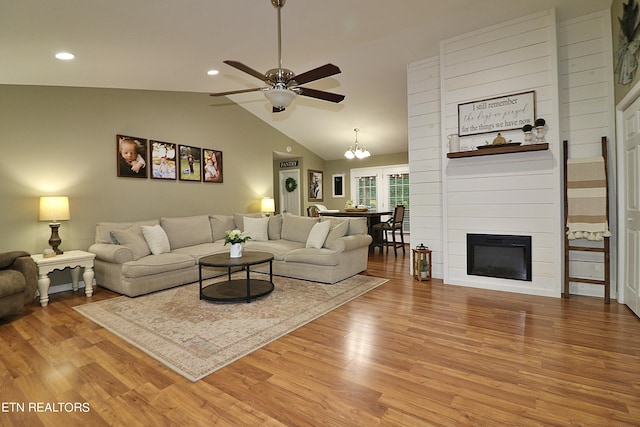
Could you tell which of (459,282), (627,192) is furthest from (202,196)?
(627,192)

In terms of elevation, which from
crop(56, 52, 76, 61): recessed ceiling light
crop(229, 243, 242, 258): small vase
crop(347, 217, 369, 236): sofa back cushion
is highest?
crop(56, 52, 76, 61): recessed ceiling light

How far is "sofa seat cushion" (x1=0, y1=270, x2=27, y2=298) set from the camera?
305 cm

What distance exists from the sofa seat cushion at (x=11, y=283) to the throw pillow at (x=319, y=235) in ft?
10.9

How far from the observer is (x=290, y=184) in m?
9.44

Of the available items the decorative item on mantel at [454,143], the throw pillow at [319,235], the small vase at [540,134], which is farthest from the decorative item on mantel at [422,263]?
the small vase at [540,134]

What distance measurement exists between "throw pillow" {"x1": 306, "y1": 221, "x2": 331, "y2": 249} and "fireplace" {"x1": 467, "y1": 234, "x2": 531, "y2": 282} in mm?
1981

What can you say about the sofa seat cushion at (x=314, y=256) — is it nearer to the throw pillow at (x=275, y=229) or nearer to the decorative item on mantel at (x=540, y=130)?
the throw pillow at (x=275, y=229)

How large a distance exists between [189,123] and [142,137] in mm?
943

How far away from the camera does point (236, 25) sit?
3227 mm

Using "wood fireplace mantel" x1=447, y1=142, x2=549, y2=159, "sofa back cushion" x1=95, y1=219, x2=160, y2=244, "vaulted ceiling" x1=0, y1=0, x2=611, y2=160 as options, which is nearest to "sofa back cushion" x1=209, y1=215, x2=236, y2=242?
"sofa back cushion" x1=95, y1=219, x2=160, y2=244

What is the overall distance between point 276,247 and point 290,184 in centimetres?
452

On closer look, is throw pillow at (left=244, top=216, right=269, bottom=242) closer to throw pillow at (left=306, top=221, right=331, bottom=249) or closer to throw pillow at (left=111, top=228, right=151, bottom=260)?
throw pillow at (left=306, top=221, right=331, bottom=249)

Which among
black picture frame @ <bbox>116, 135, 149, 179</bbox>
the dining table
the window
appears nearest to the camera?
black picture frame @ <bbox>116, 135, 149, 179</bbox>

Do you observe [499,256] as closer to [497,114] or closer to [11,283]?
[497,114]
